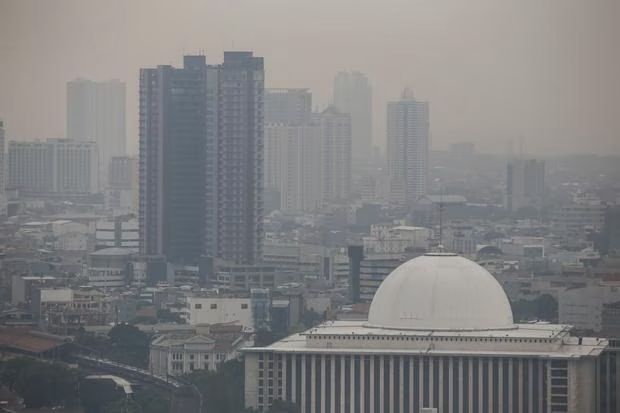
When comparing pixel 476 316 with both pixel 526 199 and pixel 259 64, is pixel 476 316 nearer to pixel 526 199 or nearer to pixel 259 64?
pixel 526 199

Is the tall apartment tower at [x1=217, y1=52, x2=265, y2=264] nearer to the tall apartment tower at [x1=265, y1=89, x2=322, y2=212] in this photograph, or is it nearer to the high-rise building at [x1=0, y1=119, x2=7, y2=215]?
the tall apartment tower at [x1=265, y1=89, x2=322, y2=212]

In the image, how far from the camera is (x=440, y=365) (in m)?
27.9

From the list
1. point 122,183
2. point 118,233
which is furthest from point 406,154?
point 122,183

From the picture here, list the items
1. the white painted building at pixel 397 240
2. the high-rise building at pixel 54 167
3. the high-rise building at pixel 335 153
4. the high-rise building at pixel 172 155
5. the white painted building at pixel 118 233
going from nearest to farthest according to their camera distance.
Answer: the white painted building at pixel 397 240 < the high-rise building at pixel 172 155 < the white painted building at pixel 118 233 < the high-rise building at pixel 54 167 < the high-rise building at pixel 335 153

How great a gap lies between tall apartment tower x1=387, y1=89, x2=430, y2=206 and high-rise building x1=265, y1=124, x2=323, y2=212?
346 centimetres

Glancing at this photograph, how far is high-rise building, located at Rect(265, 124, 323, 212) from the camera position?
2389 inches

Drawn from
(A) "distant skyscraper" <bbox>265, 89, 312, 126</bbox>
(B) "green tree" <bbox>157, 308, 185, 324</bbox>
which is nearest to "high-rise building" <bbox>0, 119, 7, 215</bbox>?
(A) "distant skyscraper" <bbox>265, 89, 312, 126</bbox>

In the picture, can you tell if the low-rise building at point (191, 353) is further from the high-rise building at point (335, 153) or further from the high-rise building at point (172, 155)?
the high-rise building at point (335, 153)

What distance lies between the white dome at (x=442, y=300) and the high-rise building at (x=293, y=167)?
29603 millimetres

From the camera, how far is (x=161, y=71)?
57125mm

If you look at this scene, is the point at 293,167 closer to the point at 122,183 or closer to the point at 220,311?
the point at 122,183

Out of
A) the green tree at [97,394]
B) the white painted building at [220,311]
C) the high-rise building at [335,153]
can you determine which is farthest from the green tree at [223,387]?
the high-rise building at [335,153]

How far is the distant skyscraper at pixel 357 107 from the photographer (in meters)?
51.4

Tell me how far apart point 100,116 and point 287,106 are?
5241 millimetres
